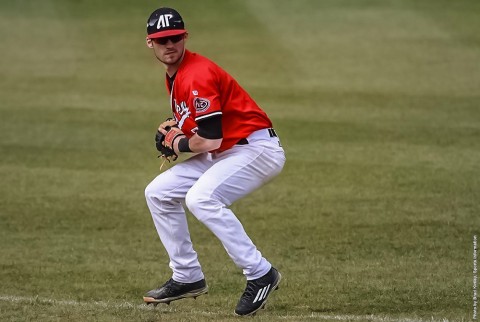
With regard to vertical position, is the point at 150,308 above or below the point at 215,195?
below

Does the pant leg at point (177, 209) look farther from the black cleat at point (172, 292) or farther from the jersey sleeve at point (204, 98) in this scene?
the jersey sleeve at point (204, 98)

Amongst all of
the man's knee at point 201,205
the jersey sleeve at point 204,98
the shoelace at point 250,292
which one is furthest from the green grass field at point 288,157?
the jersey sleeve at point 204,98

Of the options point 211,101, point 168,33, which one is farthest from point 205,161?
point 168,33

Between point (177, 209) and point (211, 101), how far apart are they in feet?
3.08

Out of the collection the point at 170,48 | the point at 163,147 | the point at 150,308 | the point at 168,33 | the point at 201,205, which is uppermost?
the point at 168,33

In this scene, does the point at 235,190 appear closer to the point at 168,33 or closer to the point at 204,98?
the point at 204,98

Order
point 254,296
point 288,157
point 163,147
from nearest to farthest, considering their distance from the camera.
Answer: point 254,296, point 163,147, point 288,157

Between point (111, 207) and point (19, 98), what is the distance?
6.30 metres

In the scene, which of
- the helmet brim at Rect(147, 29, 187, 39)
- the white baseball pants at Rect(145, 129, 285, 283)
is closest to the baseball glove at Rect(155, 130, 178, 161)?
the white baseball pants at Rect(145, 129, 285, 283)

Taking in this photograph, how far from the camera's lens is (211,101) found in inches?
278

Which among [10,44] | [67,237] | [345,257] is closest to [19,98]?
[10,44]

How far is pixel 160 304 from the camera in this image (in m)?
7.90

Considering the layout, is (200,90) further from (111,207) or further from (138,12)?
(138,12)

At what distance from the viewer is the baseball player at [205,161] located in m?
7.13
